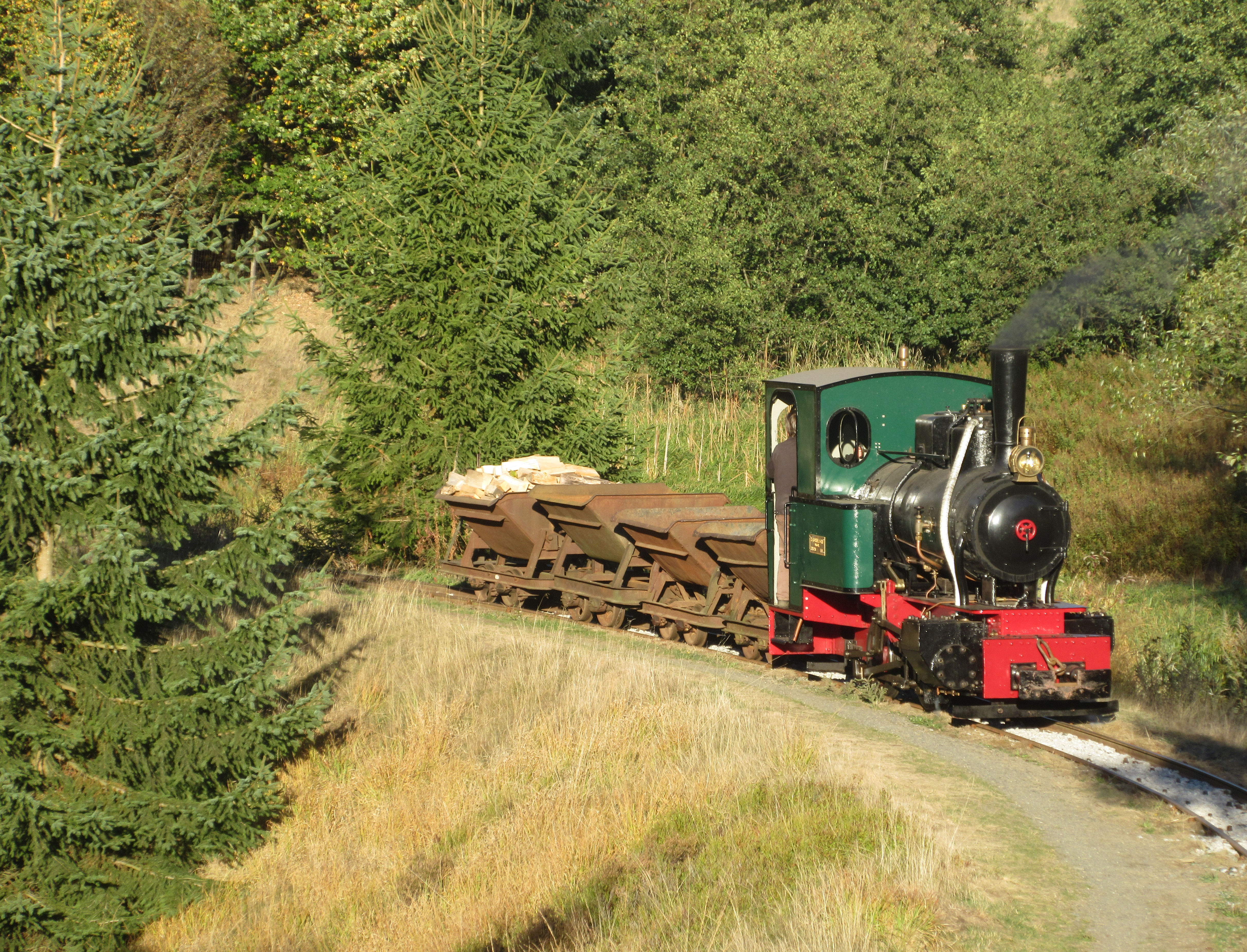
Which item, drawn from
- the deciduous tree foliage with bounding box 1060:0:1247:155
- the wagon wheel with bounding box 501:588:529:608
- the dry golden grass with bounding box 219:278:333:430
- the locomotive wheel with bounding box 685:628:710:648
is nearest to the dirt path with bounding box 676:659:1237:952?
the locomotive wheel with bounding box 685:628:710:648

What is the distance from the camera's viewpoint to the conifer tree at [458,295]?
17.5m

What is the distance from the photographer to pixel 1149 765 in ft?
28.1

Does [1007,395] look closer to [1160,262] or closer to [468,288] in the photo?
[468,288]

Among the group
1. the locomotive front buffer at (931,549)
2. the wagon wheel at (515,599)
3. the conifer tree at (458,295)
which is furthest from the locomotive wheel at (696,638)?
the conifer tree at (458,295)

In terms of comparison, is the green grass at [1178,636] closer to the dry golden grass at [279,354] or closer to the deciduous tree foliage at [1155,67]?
the dry golden grass at [279,354]

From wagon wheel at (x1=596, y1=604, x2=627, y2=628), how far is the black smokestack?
242 inches

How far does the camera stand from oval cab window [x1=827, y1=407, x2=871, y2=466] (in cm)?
1052

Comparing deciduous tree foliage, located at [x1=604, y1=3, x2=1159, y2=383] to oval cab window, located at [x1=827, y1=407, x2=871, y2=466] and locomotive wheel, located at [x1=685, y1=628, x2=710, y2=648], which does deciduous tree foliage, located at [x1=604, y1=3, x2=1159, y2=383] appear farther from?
oval cab window, located at [x1=827, y1=407, x2=871, y2=466]

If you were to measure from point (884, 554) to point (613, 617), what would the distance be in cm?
481

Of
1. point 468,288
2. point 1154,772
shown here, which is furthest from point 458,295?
point 1154,772

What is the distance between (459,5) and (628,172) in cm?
844

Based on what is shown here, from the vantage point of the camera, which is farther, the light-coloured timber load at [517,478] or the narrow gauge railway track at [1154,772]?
the light-coloured timber load at [517,478]

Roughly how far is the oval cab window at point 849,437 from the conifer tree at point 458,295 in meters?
7.66

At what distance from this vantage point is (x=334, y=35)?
30.5m
